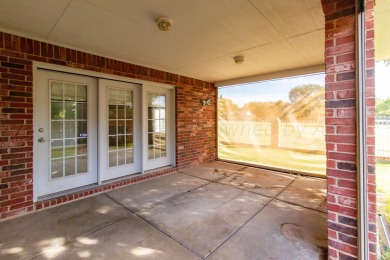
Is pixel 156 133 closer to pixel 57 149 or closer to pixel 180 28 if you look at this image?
pixel 57 149

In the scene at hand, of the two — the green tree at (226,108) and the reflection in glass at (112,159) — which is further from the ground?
the green tree at (226,108)

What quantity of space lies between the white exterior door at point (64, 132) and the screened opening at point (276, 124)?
3787 millimetres

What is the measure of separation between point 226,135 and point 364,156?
4.63m

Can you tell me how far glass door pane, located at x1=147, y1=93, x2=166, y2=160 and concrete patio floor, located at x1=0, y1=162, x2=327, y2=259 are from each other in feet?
3.69

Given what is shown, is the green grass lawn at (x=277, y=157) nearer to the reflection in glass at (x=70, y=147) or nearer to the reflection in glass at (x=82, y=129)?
the reflection in glass at (x=82, y=129)

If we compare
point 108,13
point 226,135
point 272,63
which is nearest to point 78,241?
point 108,13

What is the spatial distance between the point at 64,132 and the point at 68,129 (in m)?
0.08

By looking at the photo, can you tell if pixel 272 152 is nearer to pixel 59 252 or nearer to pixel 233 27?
pixel 233 27

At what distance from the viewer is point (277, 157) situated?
508cm

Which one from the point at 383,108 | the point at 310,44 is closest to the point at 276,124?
the point at 310,44

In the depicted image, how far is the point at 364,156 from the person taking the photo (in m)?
1.49

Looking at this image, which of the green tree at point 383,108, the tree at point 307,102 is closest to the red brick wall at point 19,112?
the green tree at point 383,108

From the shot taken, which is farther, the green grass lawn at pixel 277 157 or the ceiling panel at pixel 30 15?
the green grass lawn at pixel 277 157

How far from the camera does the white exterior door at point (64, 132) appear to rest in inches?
119
